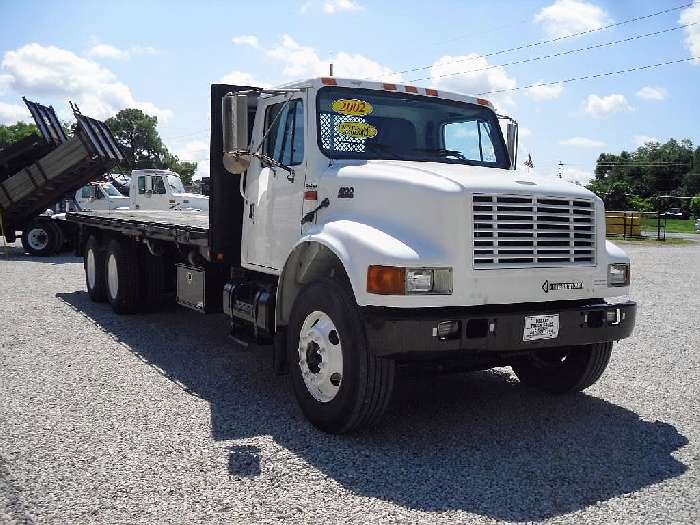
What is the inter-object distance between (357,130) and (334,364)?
1.94 m

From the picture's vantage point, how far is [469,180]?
187 inches

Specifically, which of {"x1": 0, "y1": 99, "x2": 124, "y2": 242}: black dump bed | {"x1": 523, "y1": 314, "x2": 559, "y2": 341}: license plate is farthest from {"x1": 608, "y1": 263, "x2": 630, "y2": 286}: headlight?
{"x1": 0, "y1": 99, "x2": 124, "y2": 242}: black dump bed

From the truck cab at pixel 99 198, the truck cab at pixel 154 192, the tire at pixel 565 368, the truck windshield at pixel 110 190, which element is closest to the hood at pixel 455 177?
the tire at pixel 565 368

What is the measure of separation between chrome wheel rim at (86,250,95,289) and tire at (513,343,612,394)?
22.7ft

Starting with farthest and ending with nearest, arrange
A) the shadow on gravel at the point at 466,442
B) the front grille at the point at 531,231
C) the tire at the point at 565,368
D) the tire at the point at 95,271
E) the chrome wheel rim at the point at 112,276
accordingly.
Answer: the tire at the point at 95,271 → the chrome wheel rim at the point at 112,276 → the tire at the point at 565,368 → the front grille at the point at 531,231 → the shadow on gravel at the point at 466,442

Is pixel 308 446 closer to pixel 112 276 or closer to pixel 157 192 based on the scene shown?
pixel 112 276

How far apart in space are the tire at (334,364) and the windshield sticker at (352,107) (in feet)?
4.94

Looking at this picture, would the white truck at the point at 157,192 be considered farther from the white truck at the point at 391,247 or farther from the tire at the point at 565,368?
the tire at the point at 565,368

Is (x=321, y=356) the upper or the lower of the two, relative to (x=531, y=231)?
lower

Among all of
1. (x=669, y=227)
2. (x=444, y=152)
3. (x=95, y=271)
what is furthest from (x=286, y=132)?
(x=669, y=227)

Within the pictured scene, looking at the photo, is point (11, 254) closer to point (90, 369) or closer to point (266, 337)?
point (90, 369)

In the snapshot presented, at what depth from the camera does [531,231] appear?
4.77m

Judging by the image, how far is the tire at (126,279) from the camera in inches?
369

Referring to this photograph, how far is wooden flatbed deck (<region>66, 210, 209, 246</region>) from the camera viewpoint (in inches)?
279
